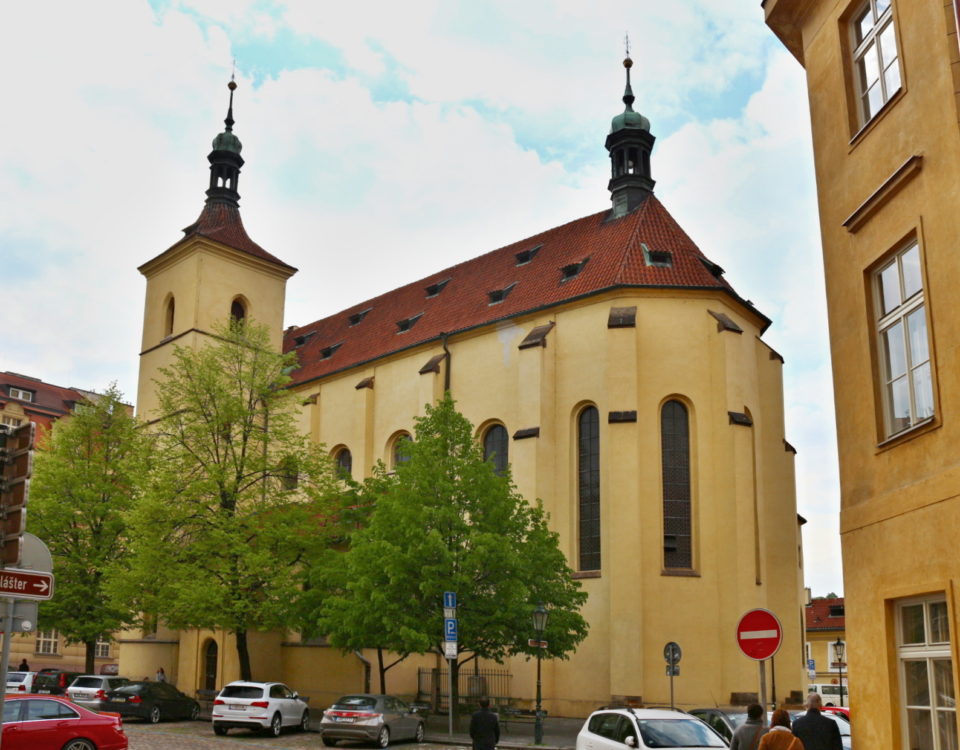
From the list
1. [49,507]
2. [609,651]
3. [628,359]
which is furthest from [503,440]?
[49,507]

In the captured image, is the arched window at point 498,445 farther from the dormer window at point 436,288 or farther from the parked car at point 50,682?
the parked car at point 50,682

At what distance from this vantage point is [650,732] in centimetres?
1256

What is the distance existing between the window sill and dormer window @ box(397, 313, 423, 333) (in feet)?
103

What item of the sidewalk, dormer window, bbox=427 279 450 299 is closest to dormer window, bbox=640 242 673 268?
dormer window, bbox=427 279 450 299

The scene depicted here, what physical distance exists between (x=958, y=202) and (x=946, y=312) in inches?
33.8

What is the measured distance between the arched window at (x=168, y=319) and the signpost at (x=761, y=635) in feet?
128

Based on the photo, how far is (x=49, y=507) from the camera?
33.3 metres

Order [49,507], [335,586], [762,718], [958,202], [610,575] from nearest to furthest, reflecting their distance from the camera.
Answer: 1. [958,202]
2. [762,718]
3. [335,586]
4. [610,575]
5. [49,507]

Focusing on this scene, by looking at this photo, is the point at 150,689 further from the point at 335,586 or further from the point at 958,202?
the point at 958,202

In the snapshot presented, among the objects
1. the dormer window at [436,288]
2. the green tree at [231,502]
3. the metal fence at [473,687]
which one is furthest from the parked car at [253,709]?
the dormer window at [436,288]

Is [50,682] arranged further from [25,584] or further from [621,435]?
[25,584]

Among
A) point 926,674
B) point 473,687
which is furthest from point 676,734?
point 473,687

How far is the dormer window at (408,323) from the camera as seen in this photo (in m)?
40.0

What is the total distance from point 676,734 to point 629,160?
89.7 ft
